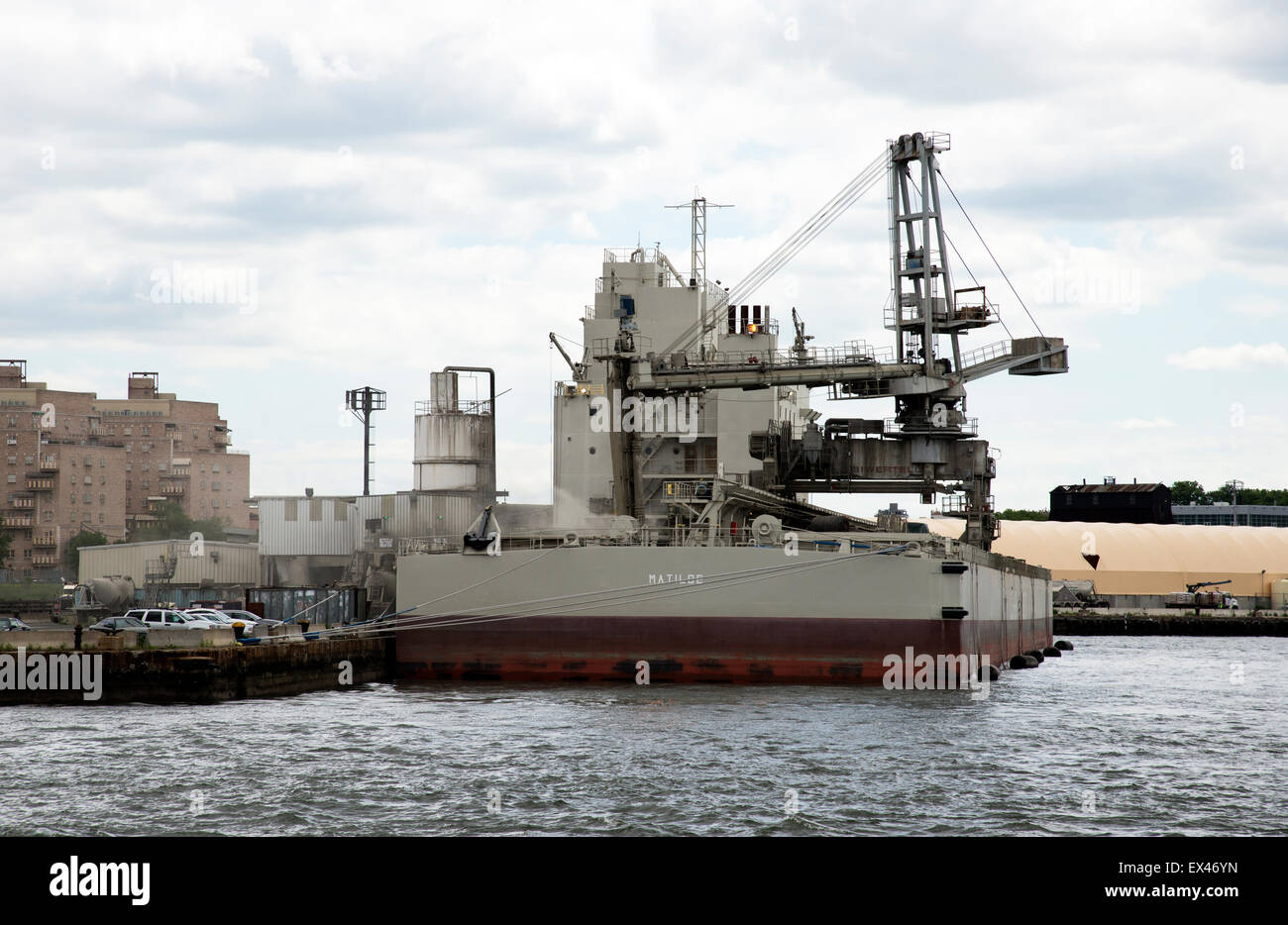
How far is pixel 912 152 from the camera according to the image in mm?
41000

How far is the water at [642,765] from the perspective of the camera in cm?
1781

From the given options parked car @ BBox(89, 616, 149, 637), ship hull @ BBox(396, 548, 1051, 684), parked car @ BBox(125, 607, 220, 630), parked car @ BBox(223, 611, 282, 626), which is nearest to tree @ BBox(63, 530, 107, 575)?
parked car @ BBox(223, 611, 282, 626)

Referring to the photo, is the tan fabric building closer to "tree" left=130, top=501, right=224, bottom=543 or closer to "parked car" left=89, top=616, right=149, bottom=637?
"parked car" left=89, top=616, right=149, bottom=637

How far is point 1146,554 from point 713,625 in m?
73.0

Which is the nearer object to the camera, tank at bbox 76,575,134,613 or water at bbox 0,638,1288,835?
water at bbox 0,638,1288,835

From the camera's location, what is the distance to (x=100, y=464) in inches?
5113

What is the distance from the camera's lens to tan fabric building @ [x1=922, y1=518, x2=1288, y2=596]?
314 ft

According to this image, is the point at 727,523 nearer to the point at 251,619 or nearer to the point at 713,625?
the point at 713,625

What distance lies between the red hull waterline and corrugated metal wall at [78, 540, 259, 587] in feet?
86.1

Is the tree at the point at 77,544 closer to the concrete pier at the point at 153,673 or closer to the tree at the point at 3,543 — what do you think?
the tree at the point at 3,543

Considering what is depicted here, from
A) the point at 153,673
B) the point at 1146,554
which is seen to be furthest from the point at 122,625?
the point at 1146,554

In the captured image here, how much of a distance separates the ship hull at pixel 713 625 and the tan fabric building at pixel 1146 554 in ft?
202
